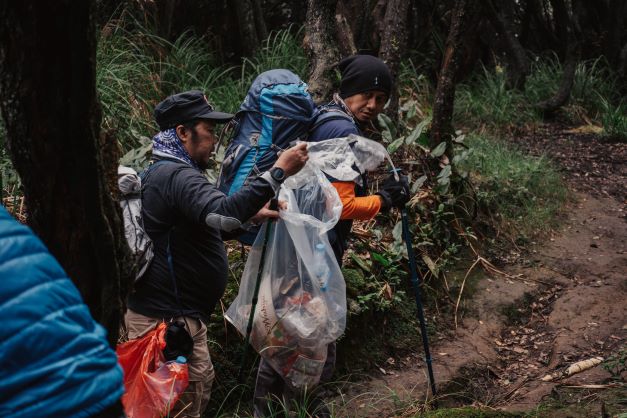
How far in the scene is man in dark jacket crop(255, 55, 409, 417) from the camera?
3982mm

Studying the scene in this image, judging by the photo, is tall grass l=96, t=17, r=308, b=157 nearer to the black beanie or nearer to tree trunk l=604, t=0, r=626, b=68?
the black beanie

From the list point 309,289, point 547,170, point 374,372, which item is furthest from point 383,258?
point 547,170

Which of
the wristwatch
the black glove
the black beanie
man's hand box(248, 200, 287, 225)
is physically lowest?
the black glove

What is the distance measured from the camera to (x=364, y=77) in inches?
163

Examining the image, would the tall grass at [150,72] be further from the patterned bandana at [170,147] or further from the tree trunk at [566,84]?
the tree trunk at [566,84]

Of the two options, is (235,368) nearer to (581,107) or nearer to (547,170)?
(547,170)

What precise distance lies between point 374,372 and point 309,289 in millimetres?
1643

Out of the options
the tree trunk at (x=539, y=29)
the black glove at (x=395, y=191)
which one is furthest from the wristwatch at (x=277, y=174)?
the tree trunk at (x=539, y=29)

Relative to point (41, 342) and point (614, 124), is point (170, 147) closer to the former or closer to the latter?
point (41, 342)

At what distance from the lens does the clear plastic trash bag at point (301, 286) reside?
3867 mm

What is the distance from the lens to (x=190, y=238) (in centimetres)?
352

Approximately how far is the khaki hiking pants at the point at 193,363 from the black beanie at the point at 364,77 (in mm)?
1620

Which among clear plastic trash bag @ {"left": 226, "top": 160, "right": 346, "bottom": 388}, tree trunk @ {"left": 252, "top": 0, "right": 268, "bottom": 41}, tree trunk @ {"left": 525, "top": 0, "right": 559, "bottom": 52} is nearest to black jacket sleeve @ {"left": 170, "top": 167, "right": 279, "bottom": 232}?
clear plastic trash bag @ {"left": 226, "top": 160, "right": 346, "bottom": 388}

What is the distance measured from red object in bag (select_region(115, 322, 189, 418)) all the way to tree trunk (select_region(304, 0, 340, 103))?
3.29 metres
